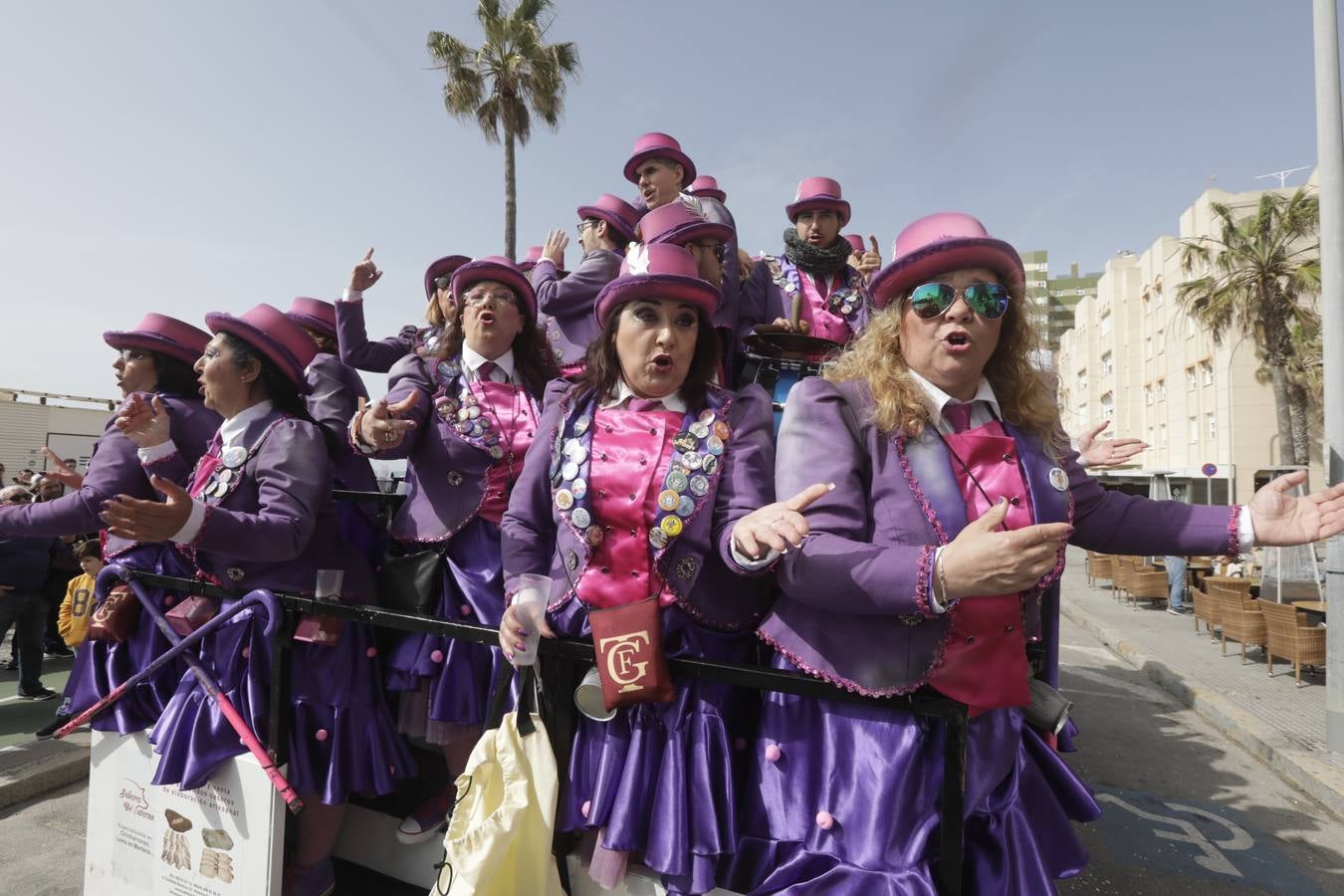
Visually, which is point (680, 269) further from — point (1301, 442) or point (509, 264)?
point (1301, 442)

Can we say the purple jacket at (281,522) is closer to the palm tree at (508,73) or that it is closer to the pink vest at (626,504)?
the pink vest at (626,504)

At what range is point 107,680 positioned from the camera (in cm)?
295

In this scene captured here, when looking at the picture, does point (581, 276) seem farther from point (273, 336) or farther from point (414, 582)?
point (414, 582)

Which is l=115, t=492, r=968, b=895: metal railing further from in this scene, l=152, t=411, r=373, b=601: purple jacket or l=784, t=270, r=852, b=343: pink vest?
l=784, t=270, r=852, b=343: pink vest

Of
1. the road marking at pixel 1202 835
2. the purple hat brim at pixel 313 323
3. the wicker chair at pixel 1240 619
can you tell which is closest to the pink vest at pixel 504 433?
the purple hat brim at pixel 313 323

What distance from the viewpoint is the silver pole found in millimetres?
5668

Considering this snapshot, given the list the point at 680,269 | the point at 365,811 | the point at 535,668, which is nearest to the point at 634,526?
the point at 535,668

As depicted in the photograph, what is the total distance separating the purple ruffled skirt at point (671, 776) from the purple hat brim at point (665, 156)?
A: 3.24 m

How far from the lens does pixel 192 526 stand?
2.32 meters

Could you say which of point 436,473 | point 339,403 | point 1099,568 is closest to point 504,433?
point 436,473

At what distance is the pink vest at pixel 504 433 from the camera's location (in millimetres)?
2836

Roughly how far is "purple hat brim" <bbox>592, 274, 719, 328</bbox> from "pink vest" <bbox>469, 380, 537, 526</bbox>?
2.49 ft

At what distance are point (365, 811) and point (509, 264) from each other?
7.68 ft

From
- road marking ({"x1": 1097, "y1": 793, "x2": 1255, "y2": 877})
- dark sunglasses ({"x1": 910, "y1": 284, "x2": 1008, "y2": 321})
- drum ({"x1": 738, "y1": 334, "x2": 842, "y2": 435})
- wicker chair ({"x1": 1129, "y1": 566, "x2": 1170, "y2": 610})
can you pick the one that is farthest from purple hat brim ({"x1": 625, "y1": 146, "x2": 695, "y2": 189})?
wicker chair ({"x1": 1129, "y1": 566, "x2": 1170, "y2": 610})
